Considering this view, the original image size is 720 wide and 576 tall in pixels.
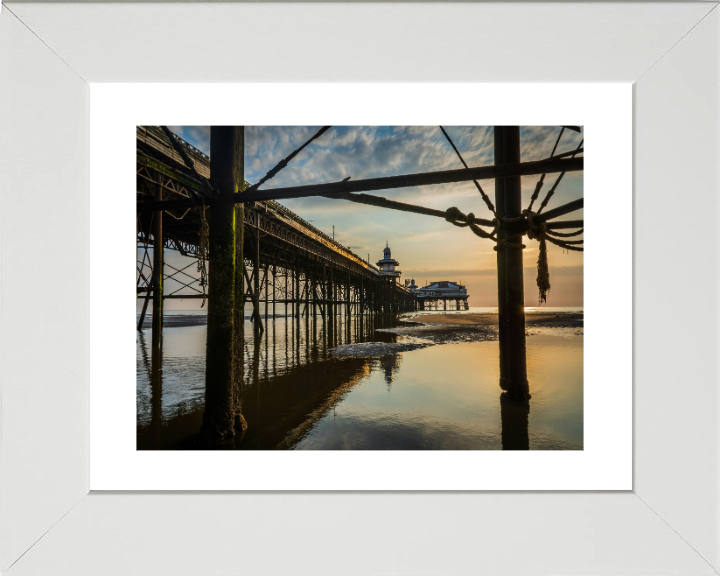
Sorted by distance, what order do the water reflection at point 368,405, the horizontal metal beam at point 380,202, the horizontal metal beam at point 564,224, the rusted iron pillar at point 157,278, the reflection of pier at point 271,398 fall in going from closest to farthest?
the horizontal metal beam at point 380,202 < the horizontal metal beam at point 564,224 < the reflection of pier at point 271,398 < the water reflection at point 368,405 < the rusted iron pillar at point 157,278

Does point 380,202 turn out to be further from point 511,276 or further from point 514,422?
point 514,422

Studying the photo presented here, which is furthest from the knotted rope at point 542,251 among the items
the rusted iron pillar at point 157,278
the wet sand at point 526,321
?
the wet sand at point 526,321

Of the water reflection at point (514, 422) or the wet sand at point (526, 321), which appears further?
the wet sand at point (526, 321)

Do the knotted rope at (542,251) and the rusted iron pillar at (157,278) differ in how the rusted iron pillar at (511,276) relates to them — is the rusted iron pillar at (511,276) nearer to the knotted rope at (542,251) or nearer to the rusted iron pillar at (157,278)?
the knotted rope at (542,251)

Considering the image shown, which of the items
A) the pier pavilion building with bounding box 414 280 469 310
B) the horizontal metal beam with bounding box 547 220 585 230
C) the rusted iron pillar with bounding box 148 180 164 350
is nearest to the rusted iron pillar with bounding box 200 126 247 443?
the horizontal metal beam with bounding box 547 220 585 230

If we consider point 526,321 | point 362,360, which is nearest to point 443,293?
point 526,321
